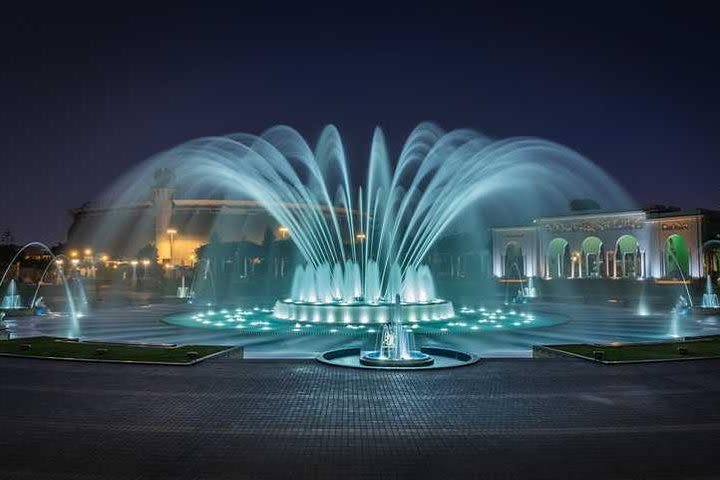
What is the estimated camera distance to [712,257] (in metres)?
64.4

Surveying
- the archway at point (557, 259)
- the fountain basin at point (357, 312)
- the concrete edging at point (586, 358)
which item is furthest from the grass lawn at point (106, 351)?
the archway at point (557, 259)

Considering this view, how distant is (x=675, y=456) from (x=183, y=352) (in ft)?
39.5

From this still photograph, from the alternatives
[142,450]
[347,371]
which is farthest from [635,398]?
[142,450]

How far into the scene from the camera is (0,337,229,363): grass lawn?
1525 centimetres

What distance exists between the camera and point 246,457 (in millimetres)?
7793

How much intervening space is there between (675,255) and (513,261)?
2477 centimetres

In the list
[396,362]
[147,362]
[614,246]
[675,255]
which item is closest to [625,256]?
[614,246]

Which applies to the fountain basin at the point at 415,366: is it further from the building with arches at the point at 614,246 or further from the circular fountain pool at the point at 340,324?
the building with arches at the point at 614,246

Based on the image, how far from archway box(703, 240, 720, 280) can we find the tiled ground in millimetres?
56299

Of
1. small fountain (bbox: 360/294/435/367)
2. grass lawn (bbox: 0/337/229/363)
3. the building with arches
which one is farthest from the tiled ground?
the building with arches

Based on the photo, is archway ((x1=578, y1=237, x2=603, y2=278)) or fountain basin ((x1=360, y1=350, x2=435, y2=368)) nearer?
fountain basin ((x1=360, y1=350, x2=435, y2=368))

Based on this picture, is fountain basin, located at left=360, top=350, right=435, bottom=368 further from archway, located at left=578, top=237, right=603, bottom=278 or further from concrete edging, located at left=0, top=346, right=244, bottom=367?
archway, located at left=578, top=237, right=603, bottom=278

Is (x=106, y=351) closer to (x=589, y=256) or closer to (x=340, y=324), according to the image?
(x=340, y=324)

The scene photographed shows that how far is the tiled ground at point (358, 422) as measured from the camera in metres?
7.48
